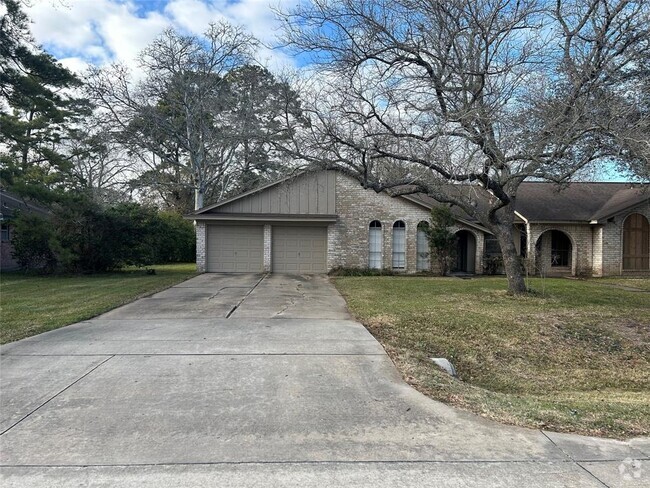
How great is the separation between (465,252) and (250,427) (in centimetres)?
2008

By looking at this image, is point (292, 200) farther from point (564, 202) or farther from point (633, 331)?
point (633, 331)

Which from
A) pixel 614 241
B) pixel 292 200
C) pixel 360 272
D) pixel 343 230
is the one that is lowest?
pixel 360 272

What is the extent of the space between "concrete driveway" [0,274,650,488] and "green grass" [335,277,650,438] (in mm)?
386

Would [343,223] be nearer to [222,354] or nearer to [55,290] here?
[55,290]

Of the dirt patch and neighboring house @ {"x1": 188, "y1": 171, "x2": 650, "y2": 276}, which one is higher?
neighboring house @ {"x1": 188, "y1": 171, "x2": 650, "y2": 276}

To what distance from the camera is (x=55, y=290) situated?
45.1ft

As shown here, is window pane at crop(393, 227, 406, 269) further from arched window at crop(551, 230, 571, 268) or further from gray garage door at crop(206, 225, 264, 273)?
arched window at crop(551, 230, 571, 268)

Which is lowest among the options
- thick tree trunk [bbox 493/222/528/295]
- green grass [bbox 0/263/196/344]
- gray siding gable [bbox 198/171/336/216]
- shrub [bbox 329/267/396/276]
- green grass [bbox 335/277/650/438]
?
green grass [bbox 335/277/650/438]

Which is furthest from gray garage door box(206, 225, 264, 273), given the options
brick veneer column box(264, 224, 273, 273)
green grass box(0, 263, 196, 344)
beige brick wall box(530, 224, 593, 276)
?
beige brick wall box(530, 224, 593, 276)

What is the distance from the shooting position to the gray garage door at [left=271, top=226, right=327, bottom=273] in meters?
21.0

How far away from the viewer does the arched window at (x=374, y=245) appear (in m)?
20.8

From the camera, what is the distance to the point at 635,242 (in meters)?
21.1

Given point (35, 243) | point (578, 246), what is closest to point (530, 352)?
point (578, 246)

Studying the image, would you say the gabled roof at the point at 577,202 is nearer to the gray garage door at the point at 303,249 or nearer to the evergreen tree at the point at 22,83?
the gray garage door at the point at 303,249
